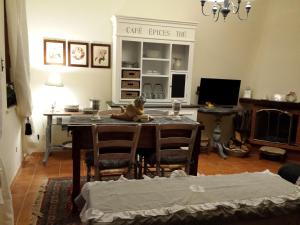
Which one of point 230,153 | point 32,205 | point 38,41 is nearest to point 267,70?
point 230,153

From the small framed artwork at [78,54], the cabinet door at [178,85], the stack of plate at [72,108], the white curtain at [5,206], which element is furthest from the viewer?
the cabinet door at [178,85]

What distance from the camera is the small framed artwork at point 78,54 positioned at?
4.16 m

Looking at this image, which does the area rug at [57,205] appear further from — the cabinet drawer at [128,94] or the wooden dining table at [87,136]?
the cabinet drawer at [128,94]

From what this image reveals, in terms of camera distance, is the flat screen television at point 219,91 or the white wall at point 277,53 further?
the flat screen television at point 219,91

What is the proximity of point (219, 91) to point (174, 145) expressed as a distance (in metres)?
2.51

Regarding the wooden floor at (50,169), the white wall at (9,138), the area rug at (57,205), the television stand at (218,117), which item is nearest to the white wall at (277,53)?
the television stand at (218,117)

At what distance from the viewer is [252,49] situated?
16.6 ft

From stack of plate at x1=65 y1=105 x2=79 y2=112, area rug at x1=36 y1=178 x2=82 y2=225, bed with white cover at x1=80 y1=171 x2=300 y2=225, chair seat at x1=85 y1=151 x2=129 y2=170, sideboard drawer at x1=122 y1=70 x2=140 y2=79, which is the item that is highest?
sideboard drawer at x1=122 y1=70 x2=140 y2=79

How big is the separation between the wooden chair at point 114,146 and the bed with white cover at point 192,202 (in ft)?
2.31

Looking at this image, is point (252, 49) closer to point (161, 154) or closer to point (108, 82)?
point (108, 82)

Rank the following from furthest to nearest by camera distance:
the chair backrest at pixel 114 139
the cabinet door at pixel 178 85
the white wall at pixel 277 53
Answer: the white wall at pixel 277 53 < the cabinet door at pixel 178 85 < the chair backrest at pixel 114 139

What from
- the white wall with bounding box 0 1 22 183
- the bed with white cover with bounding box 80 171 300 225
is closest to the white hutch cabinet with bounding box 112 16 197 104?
the white wall with bounding box 0 1 22 183

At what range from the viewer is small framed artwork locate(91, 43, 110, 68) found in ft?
Result: 14.0

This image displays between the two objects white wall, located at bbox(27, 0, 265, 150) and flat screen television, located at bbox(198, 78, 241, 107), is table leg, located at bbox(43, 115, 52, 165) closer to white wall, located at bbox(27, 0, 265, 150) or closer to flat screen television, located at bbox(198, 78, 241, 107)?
white wall, located at bbox(27, 0, 265, 150)
